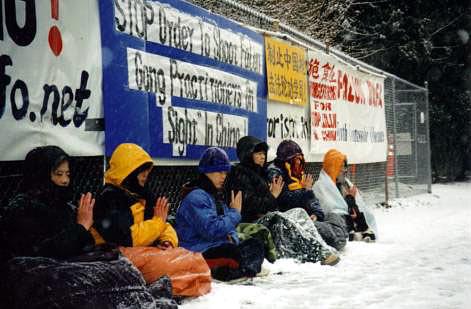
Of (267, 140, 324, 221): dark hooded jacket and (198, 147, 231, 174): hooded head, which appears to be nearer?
(198, 147, 231, 174): hooded head

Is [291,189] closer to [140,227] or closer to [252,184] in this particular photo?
[252,184]

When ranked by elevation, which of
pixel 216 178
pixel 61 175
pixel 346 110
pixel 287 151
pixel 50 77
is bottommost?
pixel 216 178

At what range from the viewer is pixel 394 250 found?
8.11 m

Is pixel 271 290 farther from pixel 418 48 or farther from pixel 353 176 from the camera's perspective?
pixel 418 48

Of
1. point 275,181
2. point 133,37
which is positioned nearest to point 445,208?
point 275,181

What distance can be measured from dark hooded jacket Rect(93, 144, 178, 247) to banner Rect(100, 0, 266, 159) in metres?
0.66

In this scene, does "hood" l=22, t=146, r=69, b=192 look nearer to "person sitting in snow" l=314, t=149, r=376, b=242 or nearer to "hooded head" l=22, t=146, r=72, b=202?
"hooded head" l=22, t=146, r=72, b=202

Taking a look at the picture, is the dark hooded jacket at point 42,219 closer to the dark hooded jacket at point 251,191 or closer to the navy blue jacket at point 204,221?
the navy blue jacket at point 204,221

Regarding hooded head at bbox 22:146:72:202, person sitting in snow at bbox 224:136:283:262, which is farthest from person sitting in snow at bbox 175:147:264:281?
hooded head at bbox 22:146:72:202

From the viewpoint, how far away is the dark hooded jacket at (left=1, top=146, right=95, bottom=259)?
3.90 metres

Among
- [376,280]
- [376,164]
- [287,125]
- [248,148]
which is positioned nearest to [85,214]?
[376,280]

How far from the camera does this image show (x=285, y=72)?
9.50 metres

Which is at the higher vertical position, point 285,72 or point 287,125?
point 285,72

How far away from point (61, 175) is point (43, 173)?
0.12m
